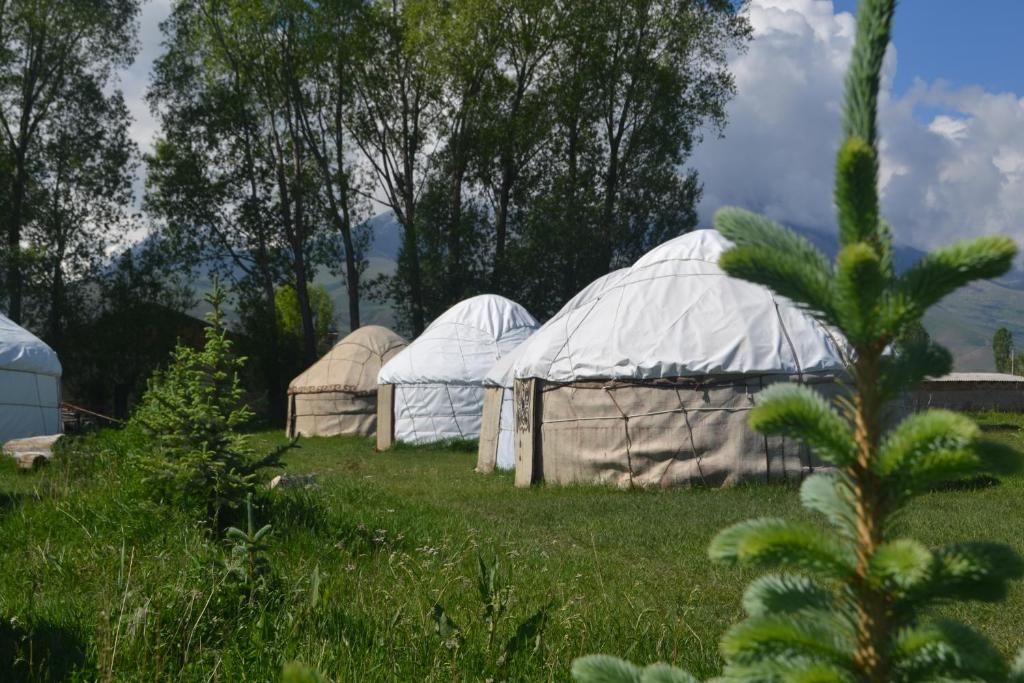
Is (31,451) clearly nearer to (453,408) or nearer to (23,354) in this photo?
(23,354)

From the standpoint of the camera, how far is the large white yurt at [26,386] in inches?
745

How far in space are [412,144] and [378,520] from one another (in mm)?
24003

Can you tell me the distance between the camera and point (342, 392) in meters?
25.1

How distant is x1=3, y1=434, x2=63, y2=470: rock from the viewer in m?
11.6

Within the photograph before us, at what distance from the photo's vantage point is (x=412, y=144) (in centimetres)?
2975

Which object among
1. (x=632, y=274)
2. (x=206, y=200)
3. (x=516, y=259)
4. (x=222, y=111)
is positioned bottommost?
(x=632, y=274)

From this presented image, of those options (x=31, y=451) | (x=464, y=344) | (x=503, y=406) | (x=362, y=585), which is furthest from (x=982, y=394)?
(x=362, y=585)

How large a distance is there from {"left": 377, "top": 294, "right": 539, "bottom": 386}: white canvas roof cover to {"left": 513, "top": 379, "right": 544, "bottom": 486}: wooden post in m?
7.25

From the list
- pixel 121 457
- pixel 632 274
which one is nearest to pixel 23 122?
pixel 632 274

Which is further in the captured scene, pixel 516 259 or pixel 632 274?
pixel 516 259

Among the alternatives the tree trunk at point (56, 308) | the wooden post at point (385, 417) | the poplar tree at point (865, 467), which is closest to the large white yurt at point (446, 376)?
the wooden post at point (385, 417)

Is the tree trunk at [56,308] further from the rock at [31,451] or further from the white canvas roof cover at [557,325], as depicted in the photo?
the rock at [31,451]

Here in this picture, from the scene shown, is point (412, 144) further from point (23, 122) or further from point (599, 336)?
point (599, 336)

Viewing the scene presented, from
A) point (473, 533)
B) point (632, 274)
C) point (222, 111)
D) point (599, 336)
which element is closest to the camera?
point (473, 533)
